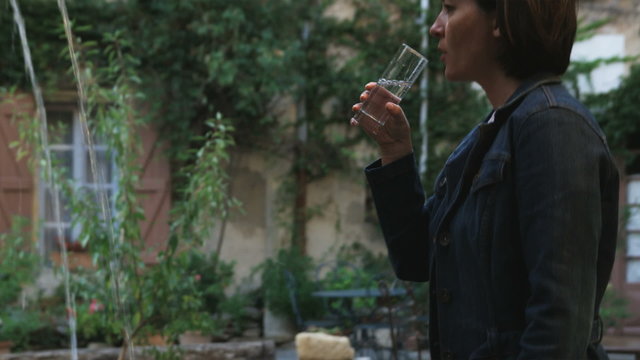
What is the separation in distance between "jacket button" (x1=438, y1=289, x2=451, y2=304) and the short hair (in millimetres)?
334

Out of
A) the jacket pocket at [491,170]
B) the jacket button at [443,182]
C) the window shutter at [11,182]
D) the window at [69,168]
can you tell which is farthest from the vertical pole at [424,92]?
the jacket pocket at [491,170]

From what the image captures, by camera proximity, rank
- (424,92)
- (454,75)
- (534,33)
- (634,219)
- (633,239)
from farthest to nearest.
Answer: (424,92), (633,239), (634,219), (454,75), (534,33)

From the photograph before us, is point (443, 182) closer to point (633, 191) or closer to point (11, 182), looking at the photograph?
point (633, 191)

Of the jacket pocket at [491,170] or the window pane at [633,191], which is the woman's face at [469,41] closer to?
the jacket pocket at [491,170]

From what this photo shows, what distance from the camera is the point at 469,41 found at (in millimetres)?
1301

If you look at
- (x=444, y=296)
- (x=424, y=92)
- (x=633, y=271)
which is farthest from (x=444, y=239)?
(x=424, y=92)

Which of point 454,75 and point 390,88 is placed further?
point 390,88

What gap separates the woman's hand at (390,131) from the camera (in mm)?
1455

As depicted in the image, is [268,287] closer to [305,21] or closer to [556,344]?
[305,21]

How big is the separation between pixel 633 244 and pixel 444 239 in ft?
25.9

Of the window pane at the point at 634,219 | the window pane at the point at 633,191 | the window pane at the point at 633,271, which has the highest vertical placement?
the window pane at the point at 633,191

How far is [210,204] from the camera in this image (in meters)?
4.67

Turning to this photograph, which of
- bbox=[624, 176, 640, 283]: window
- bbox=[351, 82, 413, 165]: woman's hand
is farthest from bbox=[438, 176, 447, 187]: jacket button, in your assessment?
bbox=[624, 176, 640, 283]: window

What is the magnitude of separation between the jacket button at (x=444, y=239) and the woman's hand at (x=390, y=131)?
0.80 feet
